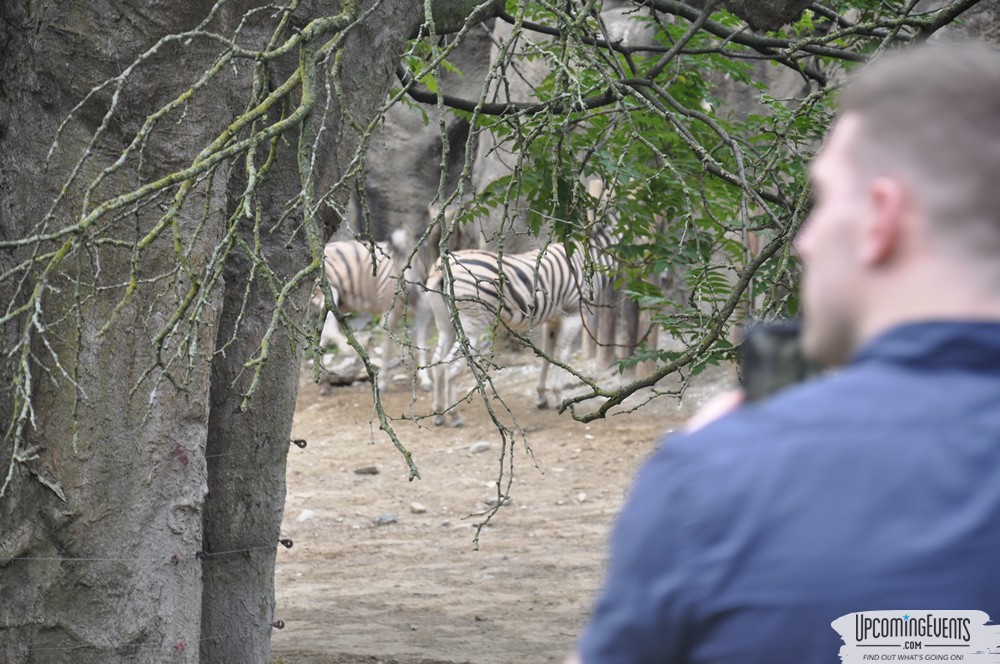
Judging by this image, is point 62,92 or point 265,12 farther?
point 265,12

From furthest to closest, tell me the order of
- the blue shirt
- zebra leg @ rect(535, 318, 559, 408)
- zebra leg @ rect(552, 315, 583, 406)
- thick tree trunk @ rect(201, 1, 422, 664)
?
zebra leg @ rect(552, 315, 583, 406) < zebra leg @ rect(535, 318, 559, 408) < thick tree trunk @ rect(201, 1, 422, 664) < the blue shirt

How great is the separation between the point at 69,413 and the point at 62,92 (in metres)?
0.96

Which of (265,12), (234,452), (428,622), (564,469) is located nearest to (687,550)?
(265,12)

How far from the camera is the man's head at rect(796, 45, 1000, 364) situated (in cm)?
104

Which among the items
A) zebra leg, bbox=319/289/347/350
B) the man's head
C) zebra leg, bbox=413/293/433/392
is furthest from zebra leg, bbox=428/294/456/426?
the man's head

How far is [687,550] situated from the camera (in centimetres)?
104

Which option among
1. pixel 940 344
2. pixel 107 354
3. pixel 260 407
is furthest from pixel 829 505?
pixel 260 407

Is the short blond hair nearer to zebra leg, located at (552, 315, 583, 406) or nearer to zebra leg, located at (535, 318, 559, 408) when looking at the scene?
zebra leg, located at (535, 318, 559, 408)

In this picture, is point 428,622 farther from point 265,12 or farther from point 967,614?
point 967,614

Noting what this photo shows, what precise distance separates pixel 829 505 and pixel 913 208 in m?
0.26

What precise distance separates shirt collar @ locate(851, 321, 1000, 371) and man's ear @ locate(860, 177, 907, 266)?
0.07 metres

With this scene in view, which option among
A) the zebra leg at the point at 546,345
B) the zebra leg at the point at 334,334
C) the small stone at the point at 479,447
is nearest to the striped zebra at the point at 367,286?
the zebra leg at the point at 334,334

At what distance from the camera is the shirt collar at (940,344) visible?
1.04 meters

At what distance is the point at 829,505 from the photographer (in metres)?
1.03
